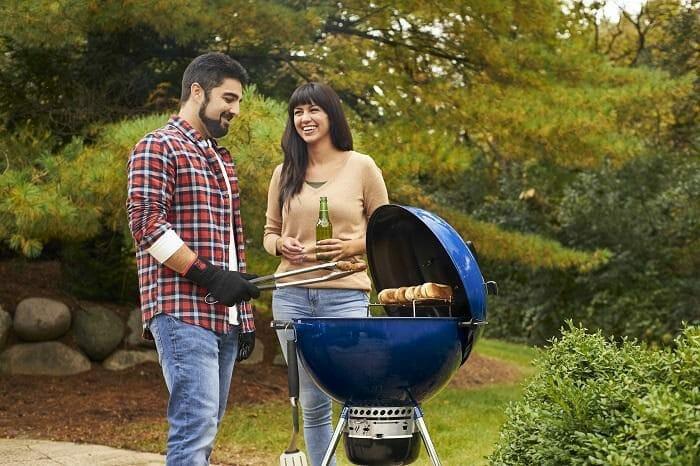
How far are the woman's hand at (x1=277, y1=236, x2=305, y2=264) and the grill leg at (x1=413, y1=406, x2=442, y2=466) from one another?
81cm

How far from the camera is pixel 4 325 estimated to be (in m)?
8.98

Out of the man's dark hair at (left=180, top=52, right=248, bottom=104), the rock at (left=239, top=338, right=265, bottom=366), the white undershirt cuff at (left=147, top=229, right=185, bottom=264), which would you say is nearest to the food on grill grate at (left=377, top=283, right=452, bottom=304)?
the white undershirt cuff at (left=147, top=229, right=185, bottom=264)

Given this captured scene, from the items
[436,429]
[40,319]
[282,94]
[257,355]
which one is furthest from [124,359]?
[436,429]

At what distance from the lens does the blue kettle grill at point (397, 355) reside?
3.14 m

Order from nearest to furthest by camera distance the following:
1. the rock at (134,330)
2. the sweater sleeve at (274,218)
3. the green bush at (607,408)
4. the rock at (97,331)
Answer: the green bush at (607,408) → the sweater sleeve at (274,218) → the rock at (97,331) → the rock at (134,330)

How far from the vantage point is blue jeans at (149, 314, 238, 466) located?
123 inches

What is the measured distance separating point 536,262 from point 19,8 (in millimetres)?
5442

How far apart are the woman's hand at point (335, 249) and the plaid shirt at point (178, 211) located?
0.43 meters

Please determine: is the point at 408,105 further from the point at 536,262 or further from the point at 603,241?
the point at 603,241

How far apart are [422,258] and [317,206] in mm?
518

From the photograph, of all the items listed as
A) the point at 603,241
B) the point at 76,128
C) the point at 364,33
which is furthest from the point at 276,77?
the point at 603,241

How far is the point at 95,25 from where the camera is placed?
7785 mm

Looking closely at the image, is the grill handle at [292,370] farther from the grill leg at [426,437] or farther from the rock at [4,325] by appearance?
the rock at [4,325]

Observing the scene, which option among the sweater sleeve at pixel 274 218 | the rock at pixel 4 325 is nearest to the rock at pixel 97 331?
the rock at pixel 4 325
